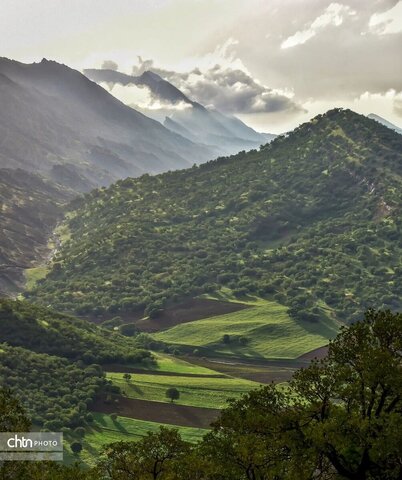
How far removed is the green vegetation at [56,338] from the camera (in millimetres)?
157125

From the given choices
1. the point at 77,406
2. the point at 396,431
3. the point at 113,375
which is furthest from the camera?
the point at 113,375

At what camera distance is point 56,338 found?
529ft

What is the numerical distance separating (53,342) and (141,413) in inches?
1595

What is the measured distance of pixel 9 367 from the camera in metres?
136

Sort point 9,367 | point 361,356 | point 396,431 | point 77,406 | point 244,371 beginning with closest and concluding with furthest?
point 396,431, point 361,356, point 77,406, point 9,367, point 244,371

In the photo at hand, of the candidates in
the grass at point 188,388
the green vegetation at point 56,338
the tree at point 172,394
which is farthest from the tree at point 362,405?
the green vegetation at point 56,338

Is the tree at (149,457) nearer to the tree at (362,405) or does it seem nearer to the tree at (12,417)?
the tree at (12,417)

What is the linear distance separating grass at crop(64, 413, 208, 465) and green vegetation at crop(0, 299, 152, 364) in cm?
3406

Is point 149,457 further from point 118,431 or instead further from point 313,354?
point 313,354


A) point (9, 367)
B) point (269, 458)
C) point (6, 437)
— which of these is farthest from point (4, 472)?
point (9, 367)

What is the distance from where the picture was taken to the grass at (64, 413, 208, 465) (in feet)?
375

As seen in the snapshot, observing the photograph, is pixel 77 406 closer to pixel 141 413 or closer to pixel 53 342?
pixel 141 413

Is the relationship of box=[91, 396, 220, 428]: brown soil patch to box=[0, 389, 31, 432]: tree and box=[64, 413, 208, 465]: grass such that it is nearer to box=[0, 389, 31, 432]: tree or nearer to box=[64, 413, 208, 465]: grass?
box=[64, 413, 208, 465]: grass

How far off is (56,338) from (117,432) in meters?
48.6
